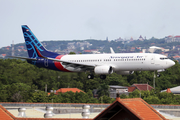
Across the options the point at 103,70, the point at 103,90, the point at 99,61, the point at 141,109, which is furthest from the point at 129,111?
the point at 103,90

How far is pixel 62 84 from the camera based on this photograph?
12925 cm

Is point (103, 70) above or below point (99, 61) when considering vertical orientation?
below

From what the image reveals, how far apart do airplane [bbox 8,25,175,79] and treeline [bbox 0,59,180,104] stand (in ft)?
72.2

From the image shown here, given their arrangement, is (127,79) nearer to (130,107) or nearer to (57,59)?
(57,59)

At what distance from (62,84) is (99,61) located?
2710 inches

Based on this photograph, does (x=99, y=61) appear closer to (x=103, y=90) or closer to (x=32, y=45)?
(x=32, y=45)

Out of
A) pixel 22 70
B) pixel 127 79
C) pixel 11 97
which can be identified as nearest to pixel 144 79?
pixel 127 79

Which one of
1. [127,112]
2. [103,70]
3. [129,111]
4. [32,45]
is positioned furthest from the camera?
[32,45]

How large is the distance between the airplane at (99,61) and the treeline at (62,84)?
21998 millimetres

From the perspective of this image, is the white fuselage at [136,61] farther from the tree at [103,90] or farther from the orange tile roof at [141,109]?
the tree at [103,90]

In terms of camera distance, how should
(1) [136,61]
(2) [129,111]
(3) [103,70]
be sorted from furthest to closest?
(3) [103,70] → (1) [136,61] → (2) [129,111]

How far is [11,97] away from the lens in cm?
10362

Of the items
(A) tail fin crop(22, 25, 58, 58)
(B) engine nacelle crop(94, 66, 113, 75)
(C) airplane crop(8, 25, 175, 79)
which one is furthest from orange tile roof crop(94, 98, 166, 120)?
(A) tail fin crop(22, 25, 58, 58)

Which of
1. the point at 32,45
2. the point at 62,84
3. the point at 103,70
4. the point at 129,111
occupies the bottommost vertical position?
the point at 62,84
